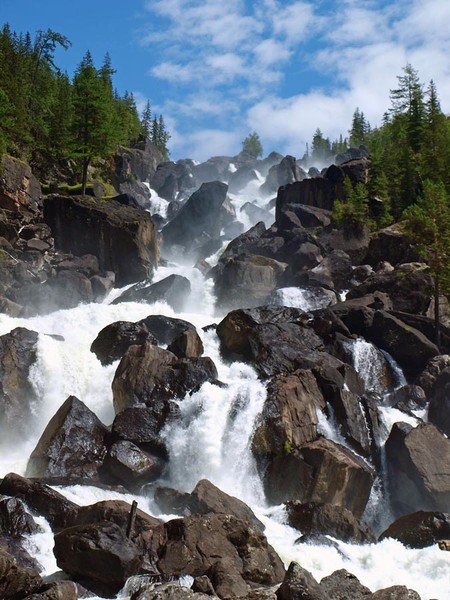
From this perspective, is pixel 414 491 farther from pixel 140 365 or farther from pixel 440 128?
pixel 440 128

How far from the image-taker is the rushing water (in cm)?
1791

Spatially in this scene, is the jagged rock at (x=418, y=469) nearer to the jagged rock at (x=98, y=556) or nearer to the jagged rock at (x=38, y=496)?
the jagged rock at (x=98, y=556)

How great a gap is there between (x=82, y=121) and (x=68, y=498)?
4238 cm

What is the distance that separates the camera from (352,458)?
77.2ft

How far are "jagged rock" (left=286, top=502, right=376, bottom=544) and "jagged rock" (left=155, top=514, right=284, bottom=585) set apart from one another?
3922 mm

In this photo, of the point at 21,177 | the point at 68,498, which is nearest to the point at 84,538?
the point at 68,498

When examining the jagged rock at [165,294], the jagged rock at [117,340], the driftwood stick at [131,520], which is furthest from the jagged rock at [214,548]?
the jagged rock at [165,294]

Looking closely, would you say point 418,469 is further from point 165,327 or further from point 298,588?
point 165,327

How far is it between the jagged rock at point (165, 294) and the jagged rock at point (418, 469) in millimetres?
21474

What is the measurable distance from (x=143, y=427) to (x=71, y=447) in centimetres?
313

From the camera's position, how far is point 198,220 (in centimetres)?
6888

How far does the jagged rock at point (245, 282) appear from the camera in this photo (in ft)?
142

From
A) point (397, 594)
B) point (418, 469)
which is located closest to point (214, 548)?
point (397, 594)

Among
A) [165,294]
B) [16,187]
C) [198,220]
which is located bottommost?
[165,294]
